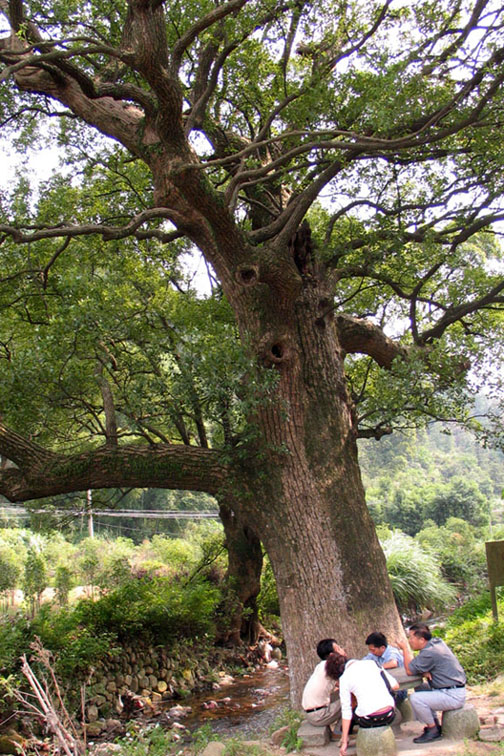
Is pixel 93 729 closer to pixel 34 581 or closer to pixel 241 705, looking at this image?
pixel 241 705

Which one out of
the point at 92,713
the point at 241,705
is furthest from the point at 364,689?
the point at 92,713

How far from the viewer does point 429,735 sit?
450cm

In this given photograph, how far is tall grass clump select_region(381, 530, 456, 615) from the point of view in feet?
45.5

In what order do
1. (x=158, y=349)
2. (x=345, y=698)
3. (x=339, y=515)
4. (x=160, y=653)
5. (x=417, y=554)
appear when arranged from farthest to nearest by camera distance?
(x=417, y=554) < (x=160, y=653) < (x=158, y=349) < (x=339, y=515) < (x=345, y=698)

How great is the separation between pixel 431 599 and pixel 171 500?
16086mm

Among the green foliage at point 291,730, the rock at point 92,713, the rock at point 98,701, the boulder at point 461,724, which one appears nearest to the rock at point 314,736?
the green foliage at point 291,730

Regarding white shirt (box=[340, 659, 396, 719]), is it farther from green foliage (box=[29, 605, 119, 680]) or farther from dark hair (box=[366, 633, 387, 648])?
green foliage (box=[29, 605, 119, 680])

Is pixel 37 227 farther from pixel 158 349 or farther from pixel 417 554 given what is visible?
pixel 417 554

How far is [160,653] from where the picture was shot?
9461 mm

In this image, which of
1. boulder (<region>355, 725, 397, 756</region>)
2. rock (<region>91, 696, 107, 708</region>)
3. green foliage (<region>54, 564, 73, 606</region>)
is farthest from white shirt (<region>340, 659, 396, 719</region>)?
green foliage (<region>54, 564, 73, 606</region>)

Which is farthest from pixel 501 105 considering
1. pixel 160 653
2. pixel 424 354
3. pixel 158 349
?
pixel 160 653

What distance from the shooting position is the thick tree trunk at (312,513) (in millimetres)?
6113

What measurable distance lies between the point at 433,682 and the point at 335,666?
0.77 metres

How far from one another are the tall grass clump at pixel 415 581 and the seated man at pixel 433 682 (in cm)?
894
